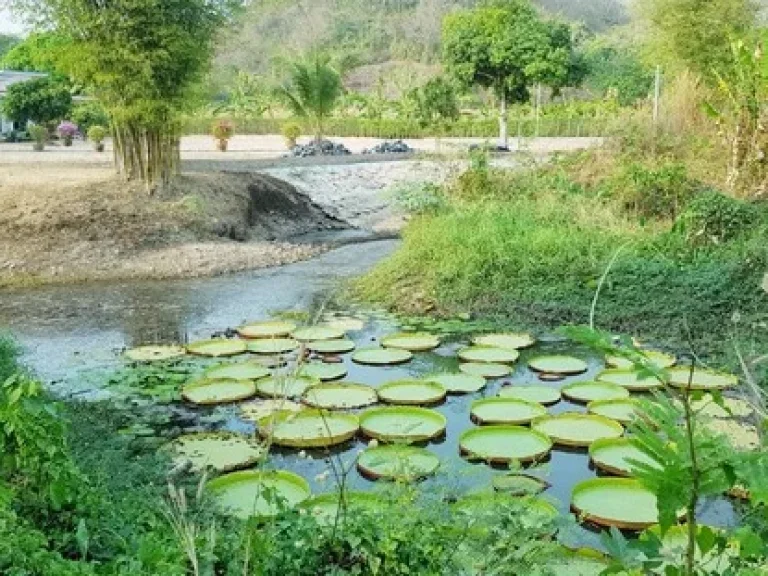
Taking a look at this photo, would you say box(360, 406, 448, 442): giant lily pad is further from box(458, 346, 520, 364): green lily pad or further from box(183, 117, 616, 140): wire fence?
box(183, 117, 616, 140): wire fence

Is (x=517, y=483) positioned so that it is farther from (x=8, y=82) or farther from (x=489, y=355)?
(x=8, y=82)

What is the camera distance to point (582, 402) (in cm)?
517

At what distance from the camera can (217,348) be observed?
6281 millimetres

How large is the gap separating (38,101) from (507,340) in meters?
22.2

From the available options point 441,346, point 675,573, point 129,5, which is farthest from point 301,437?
point 129,5

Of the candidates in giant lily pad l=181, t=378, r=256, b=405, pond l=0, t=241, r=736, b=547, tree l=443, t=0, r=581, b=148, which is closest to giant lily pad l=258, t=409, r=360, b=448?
pond l=0, t=241, r=736, b=547

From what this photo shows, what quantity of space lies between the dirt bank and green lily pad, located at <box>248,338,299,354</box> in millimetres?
3350

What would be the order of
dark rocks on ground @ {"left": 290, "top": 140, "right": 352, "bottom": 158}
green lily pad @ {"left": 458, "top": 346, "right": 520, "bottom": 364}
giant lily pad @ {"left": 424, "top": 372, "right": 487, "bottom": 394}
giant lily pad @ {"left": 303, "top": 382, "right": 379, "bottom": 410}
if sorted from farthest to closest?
dark rocks on ground @ {"left": 290, "top": 140, "right": 352, "bottom": 158}
green lily pad @ {"left": 458, "top": 346, "right": 520, "bottom": 364}
giant lily pad @ {"left": 424, "top": 372, "right": 487, "bottom": 394}
giant lily pad @ {"left": 303, "top": 382, "right": 379, "bottom": 410}

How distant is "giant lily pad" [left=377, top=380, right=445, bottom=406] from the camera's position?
5145 millimetres

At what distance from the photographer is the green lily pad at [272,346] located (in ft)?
20.3

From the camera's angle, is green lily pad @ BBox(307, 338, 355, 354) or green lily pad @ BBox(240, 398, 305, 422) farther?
green lily pad @ BBox(307, 338, 355, 354)

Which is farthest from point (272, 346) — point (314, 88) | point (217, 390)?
point (314, 88)

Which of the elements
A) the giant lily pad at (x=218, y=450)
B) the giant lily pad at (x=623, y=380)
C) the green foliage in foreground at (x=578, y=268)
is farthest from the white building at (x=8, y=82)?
the giant lily pad at (x=623, y=380)

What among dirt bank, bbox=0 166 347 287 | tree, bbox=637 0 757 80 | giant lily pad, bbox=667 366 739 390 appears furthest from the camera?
tree, bbox=637 0 757 80
